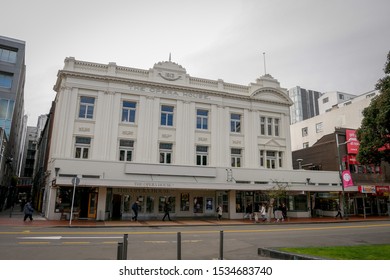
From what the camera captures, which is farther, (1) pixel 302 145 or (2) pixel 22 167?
(2) pixel 22 167

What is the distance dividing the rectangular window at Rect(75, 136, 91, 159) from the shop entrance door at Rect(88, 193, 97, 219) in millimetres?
3453

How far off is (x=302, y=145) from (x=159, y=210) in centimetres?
3373

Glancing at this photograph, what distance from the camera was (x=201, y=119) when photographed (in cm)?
3023

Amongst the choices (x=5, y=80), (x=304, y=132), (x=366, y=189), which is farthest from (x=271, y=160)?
(x=5, y=80)

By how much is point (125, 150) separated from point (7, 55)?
27476mm

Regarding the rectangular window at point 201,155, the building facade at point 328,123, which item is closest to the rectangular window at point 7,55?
the rectangular window at point 201,155

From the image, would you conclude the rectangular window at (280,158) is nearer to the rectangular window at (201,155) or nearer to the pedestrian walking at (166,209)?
the rectangular window at (201,155)

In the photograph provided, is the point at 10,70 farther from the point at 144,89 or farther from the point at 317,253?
the point at 317,253

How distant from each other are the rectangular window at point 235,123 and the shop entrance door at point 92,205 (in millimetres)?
15098

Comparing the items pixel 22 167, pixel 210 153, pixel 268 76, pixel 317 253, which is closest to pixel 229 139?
pixel 210 153

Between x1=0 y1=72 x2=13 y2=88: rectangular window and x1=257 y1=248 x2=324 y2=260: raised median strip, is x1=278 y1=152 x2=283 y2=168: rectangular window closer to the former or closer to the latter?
x1=257 y1=248 x2=324 y2=260: raised median strip

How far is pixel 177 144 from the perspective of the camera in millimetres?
28281

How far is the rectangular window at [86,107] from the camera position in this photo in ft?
87.4

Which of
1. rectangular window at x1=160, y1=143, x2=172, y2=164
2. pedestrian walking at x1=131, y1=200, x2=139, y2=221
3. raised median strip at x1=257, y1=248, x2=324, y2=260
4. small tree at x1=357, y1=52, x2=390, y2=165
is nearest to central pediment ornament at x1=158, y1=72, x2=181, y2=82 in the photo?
rectangular window at x1=160, y1=143, x2=172, y2=164
